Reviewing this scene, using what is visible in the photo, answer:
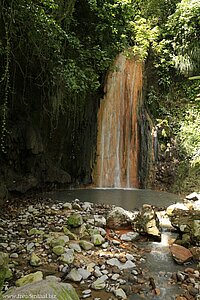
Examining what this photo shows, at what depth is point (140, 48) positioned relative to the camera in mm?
9406

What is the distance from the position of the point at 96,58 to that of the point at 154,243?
4544 mm

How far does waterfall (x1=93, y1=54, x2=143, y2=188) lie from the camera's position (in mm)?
8531

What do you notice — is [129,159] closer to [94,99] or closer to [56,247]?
[94,99]

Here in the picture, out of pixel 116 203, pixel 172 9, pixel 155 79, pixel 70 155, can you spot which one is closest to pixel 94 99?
pixel 70 155

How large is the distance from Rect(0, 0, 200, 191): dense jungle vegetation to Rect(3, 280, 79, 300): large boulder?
2.45 metres

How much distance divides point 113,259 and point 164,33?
9270mm

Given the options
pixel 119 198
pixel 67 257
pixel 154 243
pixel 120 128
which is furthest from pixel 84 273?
pixel 120 128

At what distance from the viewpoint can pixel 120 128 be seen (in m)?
8.92

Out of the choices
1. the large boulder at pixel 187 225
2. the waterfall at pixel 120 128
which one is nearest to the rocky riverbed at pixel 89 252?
the large boulder at pixel 187 225

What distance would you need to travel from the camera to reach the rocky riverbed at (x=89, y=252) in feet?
8.80

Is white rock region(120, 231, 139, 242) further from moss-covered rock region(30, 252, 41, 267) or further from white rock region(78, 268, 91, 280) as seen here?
moss-covered rock region(30, 252, 41, 267)

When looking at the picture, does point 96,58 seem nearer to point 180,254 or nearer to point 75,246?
point 75,246

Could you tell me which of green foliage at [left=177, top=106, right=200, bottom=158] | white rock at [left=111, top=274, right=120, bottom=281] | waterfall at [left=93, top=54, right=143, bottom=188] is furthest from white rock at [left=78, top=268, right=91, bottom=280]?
green foliage at [left=177, top=106, right=200, bottom=158]

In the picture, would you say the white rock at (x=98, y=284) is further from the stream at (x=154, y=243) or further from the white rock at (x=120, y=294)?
the stream at (x=154, y=243)
